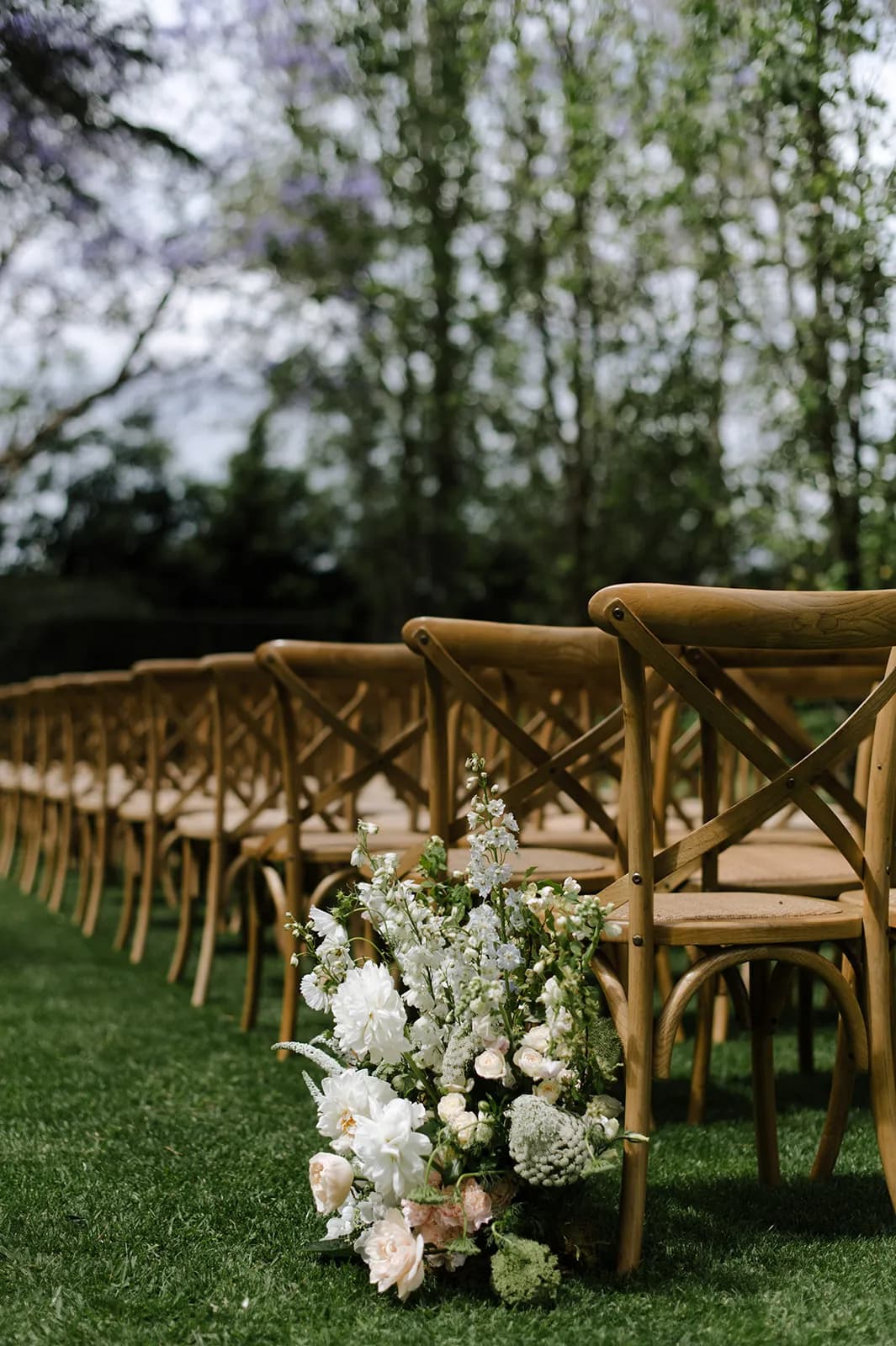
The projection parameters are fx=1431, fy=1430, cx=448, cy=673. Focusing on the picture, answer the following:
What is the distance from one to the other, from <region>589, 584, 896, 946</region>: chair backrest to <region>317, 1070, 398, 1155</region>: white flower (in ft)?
1.43

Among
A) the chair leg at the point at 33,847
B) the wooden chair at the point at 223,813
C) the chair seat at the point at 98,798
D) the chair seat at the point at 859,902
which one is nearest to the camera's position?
the chair seat at the point at 859,902

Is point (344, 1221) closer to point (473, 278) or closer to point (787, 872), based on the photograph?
point (787, 872)

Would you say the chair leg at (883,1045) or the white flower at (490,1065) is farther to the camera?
the chair leg at (883,1045)

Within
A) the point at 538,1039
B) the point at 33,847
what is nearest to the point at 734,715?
the point at 538,1039

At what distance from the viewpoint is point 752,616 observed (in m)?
2.10

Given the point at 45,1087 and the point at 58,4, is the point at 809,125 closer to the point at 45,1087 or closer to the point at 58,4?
the point at 45,1087

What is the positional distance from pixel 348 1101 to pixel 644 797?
0.62m

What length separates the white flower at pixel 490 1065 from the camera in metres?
2.05

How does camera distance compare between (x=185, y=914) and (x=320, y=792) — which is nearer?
(x=320, y=792)

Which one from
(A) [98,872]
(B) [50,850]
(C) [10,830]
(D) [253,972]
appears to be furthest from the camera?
(C) [10,830]

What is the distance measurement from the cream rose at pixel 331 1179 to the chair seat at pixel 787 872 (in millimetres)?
1117

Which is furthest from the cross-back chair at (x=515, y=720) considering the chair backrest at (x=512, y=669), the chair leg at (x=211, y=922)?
the chair leg at (x=211, y=922)

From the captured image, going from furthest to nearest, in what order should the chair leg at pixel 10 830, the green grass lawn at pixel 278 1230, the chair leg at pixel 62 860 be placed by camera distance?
the chair leg at pixel 10 830, the chair leg at pixel 62 860, the green grass lawn at pixel 278 1230

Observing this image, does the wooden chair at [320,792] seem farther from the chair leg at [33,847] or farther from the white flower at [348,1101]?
the chair leg at [33,847]
